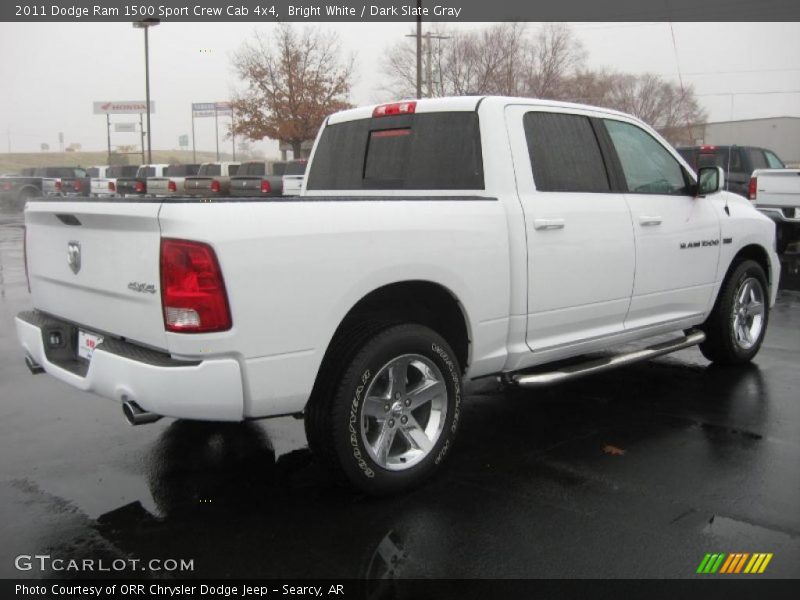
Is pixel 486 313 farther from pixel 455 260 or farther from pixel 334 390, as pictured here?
pixel 334 390

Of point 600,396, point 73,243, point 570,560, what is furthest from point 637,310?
point 73,243

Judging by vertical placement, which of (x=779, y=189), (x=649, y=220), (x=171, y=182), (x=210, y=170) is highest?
(x=210, y=170)

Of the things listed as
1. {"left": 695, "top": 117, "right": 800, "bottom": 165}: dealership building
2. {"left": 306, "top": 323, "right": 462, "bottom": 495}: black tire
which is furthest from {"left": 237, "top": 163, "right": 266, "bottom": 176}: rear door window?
{"left": 695, "top": 117, "right": 800, "bottom": 165}: dealership building

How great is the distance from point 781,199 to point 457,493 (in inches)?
417

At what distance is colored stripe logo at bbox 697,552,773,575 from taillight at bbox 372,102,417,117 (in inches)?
119

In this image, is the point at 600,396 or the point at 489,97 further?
the point at 600,396

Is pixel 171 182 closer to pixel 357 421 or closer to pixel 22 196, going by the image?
pixel 22 196

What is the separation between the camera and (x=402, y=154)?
15.9ft

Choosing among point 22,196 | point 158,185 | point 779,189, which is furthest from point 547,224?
point 22,196

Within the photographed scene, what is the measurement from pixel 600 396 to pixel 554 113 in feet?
6.97

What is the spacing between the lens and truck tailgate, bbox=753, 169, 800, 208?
1205 cm

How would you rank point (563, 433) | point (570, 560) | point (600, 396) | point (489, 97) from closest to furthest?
point (570, 560) < point (489, 97) < point (563, 433) < point (600, 396)

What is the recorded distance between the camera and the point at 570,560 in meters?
3.18

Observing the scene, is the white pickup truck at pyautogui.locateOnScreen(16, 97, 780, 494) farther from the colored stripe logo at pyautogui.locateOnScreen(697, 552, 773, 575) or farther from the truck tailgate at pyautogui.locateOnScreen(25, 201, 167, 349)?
the colored stripe logo at pyautogui.locateOnScreen(697, 552, 773, 575)
